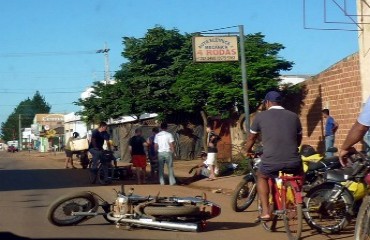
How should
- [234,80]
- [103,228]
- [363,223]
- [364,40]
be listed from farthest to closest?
[234,80]
[364,40]
[103,228]
[363,223]

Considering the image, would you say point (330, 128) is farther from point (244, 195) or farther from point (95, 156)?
point (244, 195)

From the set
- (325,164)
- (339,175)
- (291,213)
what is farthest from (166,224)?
(325,164)

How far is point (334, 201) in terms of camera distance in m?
9.03

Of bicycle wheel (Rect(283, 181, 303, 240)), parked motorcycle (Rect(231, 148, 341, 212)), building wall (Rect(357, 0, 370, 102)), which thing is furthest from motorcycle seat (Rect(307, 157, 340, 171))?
building wall (Rect(357, 0, 370, 102))

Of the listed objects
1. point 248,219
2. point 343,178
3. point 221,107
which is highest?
point 221,107

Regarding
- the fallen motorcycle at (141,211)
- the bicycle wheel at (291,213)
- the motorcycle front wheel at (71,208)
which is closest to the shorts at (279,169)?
the bicycle wheel at (291,213)

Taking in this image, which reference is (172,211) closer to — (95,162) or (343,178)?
(343,178)

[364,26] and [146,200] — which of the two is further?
[364,26]

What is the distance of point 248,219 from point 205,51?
7.85 metres

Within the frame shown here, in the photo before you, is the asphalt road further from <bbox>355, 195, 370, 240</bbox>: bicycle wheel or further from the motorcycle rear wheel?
<bbox>355, 195, 370, 240</bbox>: bicycle wheel

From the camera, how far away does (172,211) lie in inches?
367

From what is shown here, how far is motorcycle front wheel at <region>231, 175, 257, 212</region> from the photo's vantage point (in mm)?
11414

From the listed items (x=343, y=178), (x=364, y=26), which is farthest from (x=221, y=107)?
(x=343, y=178)

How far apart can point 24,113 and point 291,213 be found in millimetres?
142460
